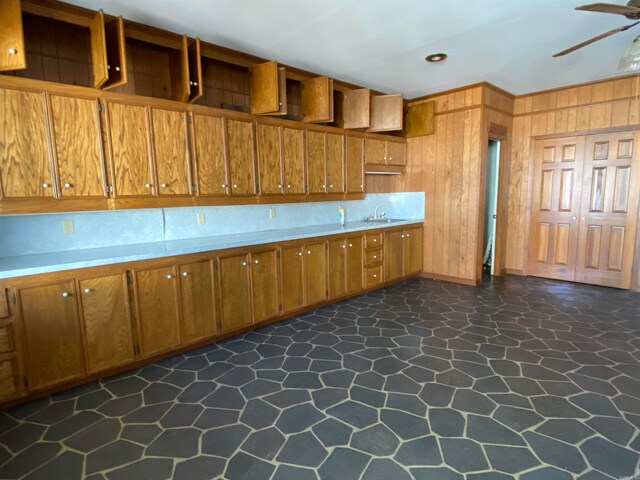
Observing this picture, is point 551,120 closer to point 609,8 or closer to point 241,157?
point 609,8

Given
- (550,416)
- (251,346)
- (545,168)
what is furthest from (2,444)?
(545,168)

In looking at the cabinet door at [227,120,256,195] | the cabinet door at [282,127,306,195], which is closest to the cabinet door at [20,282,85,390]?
the cabinet door at [227,120,256,195]

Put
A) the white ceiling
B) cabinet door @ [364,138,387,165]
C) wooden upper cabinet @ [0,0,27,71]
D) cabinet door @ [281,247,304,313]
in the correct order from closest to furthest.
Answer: wooden upper cabinet @ [0,0,27,71]
the white ceiling
cabinet door @ [281,247,304,313]
cabinet door @ [364,138,387,165]

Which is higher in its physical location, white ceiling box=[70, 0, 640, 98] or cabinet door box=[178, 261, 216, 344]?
white ceiling box=[70, 0, 640, 98]

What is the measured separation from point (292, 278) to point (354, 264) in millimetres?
1043

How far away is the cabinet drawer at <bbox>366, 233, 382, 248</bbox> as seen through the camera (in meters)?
4.83

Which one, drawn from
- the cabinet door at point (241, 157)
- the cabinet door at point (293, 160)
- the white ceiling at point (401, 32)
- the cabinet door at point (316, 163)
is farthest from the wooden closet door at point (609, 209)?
the cabinet door at point (241, 157)

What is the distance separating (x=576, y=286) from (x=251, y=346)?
4667mm

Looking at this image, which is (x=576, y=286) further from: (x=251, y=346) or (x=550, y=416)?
(x=251, y=346)

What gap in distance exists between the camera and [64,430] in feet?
7.17

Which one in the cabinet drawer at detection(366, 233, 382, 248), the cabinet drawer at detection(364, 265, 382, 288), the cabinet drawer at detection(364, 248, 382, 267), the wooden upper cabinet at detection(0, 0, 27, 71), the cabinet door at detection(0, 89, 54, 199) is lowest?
the cabinet drawer at detection(364, 265, 382, 288)

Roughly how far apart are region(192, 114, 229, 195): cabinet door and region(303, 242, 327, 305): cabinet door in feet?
3.96

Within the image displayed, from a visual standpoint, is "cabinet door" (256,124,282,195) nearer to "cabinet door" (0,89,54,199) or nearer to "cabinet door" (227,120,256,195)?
"cabinet door" (227,120,256,195)

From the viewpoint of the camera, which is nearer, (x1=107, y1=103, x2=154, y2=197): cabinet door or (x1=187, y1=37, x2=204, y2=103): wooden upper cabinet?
(x1=107, y1=103, x2=154, y2=197): cabinet door
